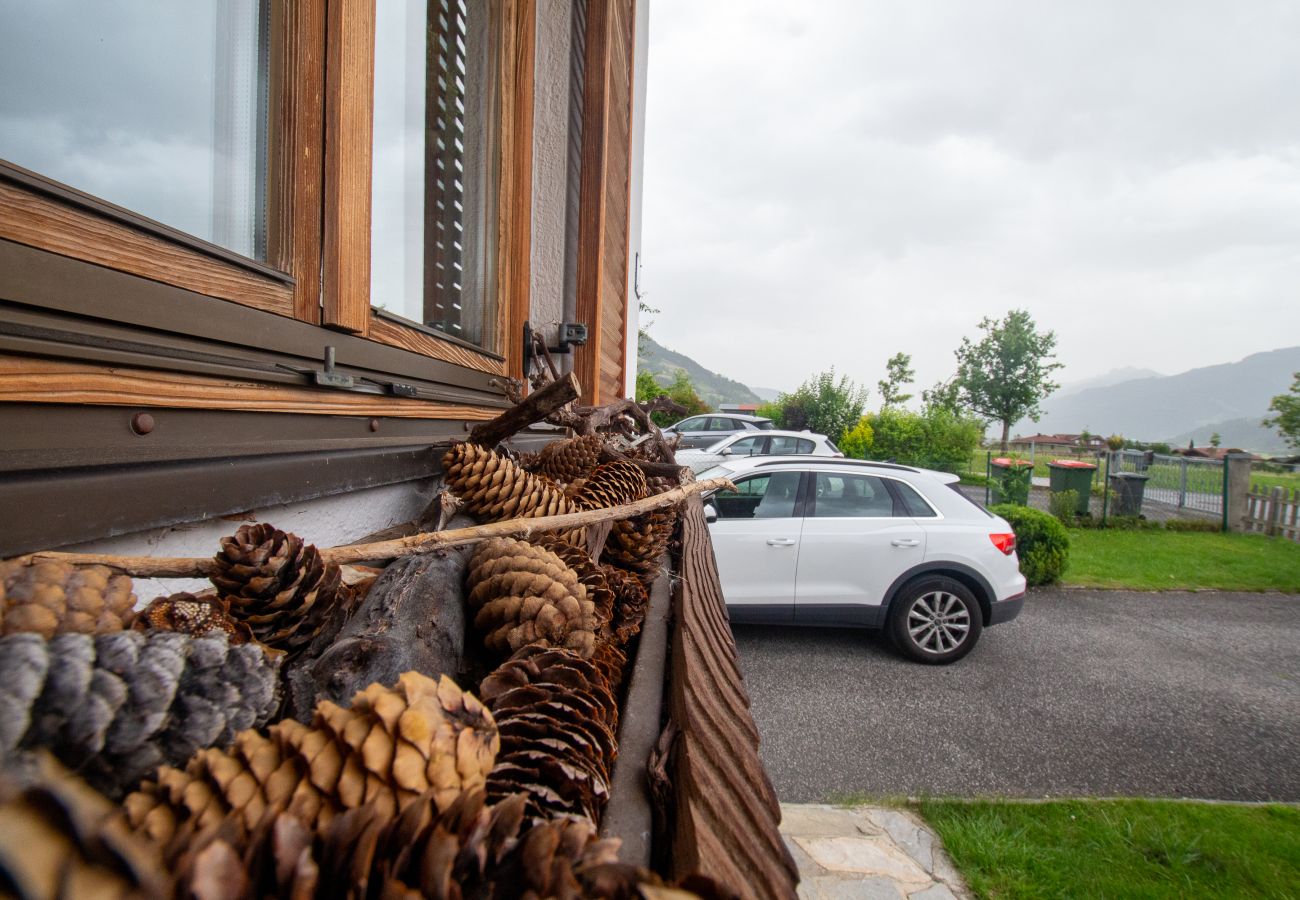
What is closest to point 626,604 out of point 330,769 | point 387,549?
point 387,549

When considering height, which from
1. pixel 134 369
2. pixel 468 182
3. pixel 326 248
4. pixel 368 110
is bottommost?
pixel 134 369

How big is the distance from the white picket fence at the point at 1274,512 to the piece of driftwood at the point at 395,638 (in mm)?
20884

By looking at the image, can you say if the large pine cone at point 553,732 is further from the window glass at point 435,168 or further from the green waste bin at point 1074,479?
the green waste bin at point 1074,479

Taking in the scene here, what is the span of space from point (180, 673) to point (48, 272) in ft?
2.06

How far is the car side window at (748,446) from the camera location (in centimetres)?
1448

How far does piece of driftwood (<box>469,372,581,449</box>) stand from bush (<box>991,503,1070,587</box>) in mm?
10728

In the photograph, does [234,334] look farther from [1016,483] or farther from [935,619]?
[1016,483]

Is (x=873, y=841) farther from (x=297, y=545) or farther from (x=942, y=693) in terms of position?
(x=297, y=545)

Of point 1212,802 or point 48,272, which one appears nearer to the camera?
point 48,272

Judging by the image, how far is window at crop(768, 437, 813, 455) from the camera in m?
14.3

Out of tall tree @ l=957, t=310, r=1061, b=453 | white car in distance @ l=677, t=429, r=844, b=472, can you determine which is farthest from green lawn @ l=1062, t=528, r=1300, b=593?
tall tree @ l=957, t=310, r=1061, b=453

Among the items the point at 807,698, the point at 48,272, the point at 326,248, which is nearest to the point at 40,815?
the point at 48,272

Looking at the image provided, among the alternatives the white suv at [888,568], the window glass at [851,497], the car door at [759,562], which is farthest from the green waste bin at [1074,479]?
the car door at [759,562]

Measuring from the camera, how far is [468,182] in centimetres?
238
